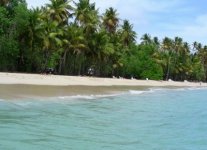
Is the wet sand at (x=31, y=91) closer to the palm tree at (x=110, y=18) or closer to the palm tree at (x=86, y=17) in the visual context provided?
the palm tree at (x=86, y=17)

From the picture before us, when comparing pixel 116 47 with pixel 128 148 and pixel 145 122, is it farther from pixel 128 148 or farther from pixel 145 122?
pixel 128 148

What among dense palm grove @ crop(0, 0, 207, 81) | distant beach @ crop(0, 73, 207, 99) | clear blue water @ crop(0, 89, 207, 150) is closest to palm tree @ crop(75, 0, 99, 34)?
dense palm grove @ crop(0, 0, 207, 81)

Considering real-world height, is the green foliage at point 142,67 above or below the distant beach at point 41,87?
above

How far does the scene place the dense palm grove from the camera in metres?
46.0

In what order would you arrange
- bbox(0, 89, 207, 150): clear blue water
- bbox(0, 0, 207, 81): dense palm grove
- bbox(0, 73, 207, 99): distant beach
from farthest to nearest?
bbox(0, 0, 207, 81): dense palm grove, bbox(0, 73, 207, 99): distant beach, bbox(0, 89, 207, 150): clear blue water

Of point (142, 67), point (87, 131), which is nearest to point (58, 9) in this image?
point (142, 67)

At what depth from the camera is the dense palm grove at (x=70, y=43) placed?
46031 mm

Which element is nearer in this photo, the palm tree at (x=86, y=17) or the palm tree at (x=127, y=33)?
the palm tree at (x=86, y=17)

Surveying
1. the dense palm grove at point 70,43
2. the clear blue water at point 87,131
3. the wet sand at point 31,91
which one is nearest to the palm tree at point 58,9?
the dense palm grove at point 70,43

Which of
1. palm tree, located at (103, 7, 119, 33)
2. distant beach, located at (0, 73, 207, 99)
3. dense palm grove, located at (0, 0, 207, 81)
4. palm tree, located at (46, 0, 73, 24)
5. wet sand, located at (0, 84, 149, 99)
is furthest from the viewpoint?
palm tree, located at (103, 7, 119, 33)

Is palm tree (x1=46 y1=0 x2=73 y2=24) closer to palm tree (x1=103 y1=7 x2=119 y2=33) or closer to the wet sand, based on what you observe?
palm tree (x1=103 y1=7 x2=119 y2=33)

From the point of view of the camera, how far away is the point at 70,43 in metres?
54.4

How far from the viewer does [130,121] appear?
14.6 m

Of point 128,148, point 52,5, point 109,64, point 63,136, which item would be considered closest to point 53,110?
point 63,136
